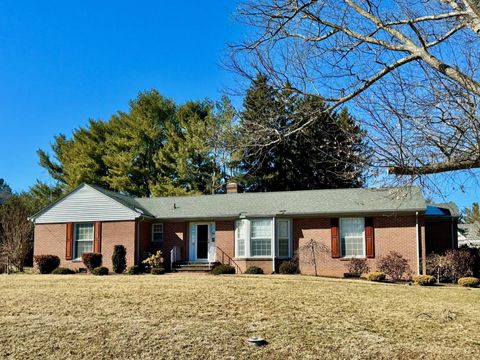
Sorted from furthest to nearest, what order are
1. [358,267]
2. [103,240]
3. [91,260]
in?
[103,240]
[91,260]
[358,267]

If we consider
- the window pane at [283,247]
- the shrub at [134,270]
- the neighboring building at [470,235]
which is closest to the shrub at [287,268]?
the window pane at [283,247]

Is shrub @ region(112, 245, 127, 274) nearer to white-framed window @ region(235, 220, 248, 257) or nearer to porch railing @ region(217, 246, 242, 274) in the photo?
porch railing @ region(217, 246, 242, 274)

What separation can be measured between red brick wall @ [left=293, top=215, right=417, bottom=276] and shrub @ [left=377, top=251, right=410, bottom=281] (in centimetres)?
45

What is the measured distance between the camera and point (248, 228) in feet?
78.8

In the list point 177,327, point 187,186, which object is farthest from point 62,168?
point 177,327

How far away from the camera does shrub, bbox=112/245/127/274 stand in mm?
23750

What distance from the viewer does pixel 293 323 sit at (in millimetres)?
10172

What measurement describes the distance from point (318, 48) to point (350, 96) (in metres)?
1.18

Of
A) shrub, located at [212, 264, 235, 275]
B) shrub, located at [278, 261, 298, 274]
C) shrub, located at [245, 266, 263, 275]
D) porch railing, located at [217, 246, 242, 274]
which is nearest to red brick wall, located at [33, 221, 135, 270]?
porch railing, located at [217, 246, 242, 274]

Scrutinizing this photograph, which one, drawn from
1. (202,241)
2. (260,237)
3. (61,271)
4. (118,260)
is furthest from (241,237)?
(61,271)

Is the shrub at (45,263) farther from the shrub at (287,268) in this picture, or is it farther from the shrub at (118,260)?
the shrub at (287,268)

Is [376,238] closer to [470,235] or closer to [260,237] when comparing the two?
[260,237]

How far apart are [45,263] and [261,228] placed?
10374 mm

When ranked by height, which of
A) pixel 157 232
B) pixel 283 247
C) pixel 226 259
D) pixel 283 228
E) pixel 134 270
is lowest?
pixel 134 270
